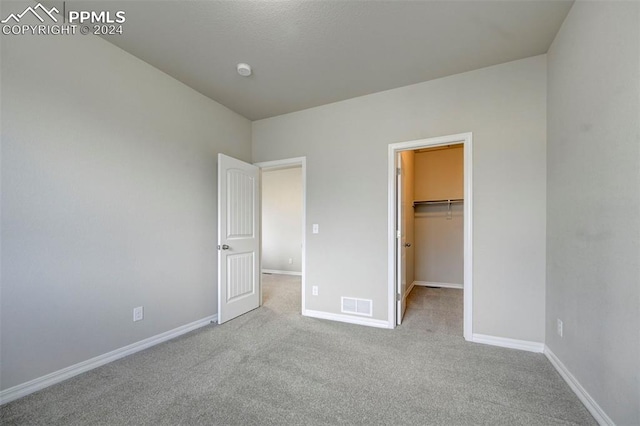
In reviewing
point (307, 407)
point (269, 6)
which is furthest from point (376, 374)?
point (269, 6)

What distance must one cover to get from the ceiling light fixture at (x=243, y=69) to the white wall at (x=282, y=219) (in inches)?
140

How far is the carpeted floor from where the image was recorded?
1.53 metres

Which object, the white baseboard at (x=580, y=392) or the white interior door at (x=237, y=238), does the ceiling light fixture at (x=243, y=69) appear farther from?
the white baseboard at (x=580, y=392)

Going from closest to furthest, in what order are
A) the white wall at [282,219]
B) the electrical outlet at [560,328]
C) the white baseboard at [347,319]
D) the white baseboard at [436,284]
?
1. the electrical outlet at [560,328]
2. the white baseboard at [347,319]
3. the white baseboard at [436,284]
4. the white wall at [282,219]

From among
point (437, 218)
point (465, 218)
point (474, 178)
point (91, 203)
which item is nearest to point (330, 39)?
point (474, 178)

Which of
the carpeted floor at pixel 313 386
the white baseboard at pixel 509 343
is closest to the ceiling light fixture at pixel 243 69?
the carpeted floor at pixel 313 386

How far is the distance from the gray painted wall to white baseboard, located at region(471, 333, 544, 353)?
0.26 m

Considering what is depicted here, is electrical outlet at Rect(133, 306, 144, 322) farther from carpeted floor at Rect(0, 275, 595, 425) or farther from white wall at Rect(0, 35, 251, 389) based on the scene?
carpeted floor at Rect(0, 275, 595, 425)

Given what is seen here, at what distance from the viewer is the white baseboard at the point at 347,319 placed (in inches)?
115

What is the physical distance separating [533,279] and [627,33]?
6.09 feet

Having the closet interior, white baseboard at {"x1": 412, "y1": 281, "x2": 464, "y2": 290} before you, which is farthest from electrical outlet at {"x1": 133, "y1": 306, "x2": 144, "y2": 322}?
white baseboard at {"x1": 412, "y1": 281, "x2": 464, "y2": 290}

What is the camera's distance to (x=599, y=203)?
149 cm

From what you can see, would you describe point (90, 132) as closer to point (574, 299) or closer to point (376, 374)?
point (376, 374)

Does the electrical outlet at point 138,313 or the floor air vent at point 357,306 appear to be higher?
the electrical outlet at point 138,313
